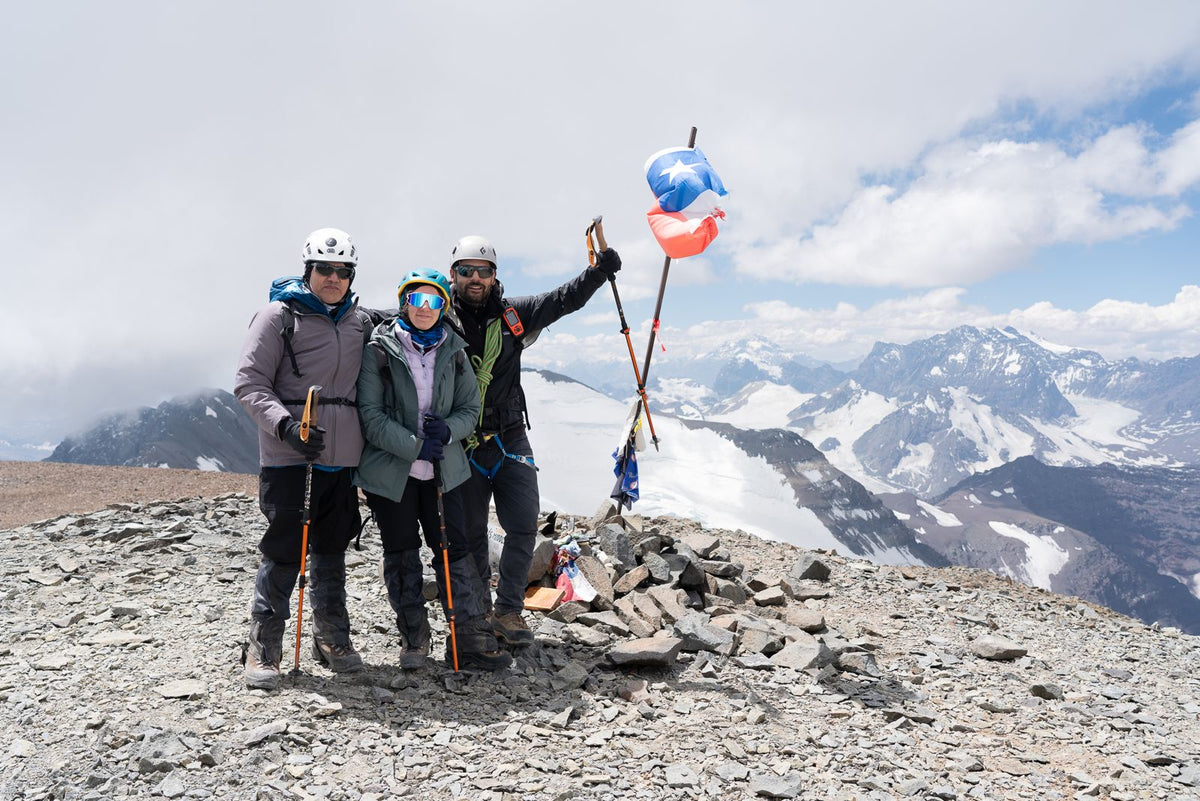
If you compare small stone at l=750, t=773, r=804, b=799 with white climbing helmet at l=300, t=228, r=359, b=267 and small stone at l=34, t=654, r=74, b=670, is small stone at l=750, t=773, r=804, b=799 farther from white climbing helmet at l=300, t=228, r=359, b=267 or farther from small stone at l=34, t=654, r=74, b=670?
small stone at l=34, t=654, r=74, b=670

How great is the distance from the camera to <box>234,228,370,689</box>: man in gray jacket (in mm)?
5930

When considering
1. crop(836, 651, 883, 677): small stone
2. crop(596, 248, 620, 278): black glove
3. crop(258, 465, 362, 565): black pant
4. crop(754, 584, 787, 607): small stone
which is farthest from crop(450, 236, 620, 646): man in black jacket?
crop(754, 584, 787, 607): small stone

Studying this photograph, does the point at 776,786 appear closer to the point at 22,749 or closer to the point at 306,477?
the point at 306,477

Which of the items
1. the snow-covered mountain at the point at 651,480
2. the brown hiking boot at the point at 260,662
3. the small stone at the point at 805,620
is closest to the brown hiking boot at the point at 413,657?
the brown hiking boot at the point at 260,662

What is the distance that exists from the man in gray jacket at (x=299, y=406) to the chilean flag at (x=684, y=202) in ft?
14.2

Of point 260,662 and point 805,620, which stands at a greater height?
point 260,662

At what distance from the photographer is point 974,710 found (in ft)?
24.1

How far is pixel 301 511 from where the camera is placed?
626cm

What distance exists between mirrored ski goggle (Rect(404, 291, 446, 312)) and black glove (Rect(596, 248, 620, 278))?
1889mm

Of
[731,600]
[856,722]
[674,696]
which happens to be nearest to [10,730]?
[674,696]

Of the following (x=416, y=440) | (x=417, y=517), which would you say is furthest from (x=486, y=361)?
(x=417, y=517)

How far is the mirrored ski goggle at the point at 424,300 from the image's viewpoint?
245 inches

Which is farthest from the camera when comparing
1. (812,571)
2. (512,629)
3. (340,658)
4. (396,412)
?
(812,571)

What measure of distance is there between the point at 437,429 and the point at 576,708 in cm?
285
